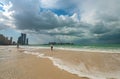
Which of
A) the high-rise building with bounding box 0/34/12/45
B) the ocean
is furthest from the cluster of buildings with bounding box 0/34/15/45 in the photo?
the ocean

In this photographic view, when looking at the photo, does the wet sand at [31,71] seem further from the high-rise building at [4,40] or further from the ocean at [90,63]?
the high-rise building at [4,40]

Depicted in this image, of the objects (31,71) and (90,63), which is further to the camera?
(90,63)

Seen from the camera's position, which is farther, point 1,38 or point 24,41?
point 24,41

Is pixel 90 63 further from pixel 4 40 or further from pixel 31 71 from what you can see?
pixel 4 40

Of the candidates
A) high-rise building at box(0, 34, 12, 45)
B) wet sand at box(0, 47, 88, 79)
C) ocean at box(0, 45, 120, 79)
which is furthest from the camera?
high-rise building at box(0, 34, 12, 45)

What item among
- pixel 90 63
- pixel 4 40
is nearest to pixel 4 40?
pixel 4 40

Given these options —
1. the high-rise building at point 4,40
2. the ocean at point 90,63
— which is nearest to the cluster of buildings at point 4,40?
the high-rise building at point 4,40

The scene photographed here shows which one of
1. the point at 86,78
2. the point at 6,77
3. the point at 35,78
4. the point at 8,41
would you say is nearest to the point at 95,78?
the point at 86,78

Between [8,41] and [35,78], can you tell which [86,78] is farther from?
[8,41]

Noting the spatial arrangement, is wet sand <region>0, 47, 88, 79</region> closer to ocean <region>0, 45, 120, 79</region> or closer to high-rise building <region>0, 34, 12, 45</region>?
ocean <region>0, 45, 120, 79</region>

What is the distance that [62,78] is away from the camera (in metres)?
6.09

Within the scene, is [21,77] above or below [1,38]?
below

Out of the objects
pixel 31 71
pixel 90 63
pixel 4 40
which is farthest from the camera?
pixel 4 40

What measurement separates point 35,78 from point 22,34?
6211 inches
